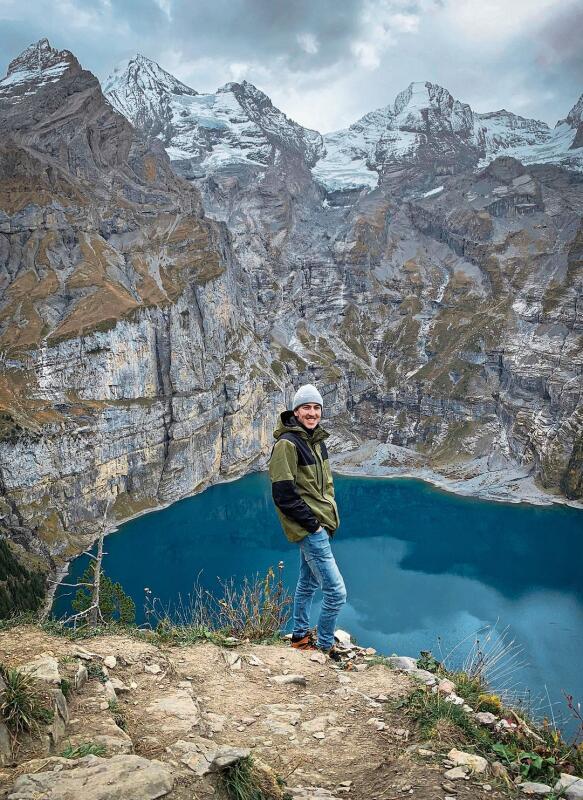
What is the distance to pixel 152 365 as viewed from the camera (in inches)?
4402

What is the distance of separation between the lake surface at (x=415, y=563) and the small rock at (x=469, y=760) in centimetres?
3193

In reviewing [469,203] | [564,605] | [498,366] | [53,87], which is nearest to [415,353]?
[498,366]

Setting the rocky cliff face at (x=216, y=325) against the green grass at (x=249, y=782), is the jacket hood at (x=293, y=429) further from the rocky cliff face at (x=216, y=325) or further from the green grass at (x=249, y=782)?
the rocky cliff face at (x=216, y=325)

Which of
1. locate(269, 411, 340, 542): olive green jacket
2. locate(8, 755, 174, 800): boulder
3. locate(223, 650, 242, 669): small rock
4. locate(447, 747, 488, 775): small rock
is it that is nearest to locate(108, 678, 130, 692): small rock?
locate(223, 650, 242, 669): small rock

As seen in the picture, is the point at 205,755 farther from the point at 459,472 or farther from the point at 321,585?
the point at 459,472

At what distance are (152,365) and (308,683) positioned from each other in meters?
109

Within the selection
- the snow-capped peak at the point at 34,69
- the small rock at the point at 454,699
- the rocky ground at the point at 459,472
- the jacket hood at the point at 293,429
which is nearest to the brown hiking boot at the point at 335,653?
the small rock at the point at 454,699

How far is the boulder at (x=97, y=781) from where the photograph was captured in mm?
3787

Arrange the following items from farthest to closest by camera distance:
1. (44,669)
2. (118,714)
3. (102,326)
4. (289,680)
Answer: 1. (102,326)
2. (289,680)
3. (44,669)
4. (118,714)

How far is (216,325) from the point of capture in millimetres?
130500

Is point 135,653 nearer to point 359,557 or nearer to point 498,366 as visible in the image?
point 359,557

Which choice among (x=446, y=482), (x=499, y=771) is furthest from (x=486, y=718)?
(x=446, y=482)

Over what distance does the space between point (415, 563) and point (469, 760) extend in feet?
240

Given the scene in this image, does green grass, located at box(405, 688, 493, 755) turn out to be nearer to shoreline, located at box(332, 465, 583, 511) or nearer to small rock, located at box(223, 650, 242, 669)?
small rock, located at box(223, 650, 242, 669)
